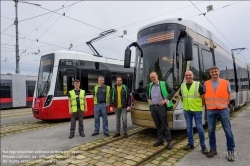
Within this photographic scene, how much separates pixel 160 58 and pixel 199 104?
1.79 meters

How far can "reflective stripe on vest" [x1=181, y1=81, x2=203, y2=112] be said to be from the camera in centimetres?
461

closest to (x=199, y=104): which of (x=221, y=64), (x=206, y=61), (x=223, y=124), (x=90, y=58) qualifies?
(x=223, y=124)

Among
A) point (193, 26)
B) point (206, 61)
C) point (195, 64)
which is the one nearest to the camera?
point (195, 64)

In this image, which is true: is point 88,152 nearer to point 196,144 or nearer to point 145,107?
point 145,107

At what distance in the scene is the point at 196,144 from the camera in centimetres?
518

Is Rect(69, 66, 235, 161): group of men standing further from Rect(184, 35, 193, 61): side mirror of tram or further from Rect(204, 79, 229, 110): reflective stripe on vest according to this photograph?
Rect(184, 35, 193, 61): side mirror of tram

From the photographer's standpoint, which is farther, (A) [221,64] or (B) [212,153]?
(A) [221,64]

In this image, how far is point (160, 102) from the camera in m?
4.97

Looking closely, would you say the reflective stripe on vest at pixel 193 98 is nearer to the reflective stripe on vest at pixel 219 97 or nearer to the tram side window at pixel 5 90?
the reflective stripe on vest at pixel 219 97

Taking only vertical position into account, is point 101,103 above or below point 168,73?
below

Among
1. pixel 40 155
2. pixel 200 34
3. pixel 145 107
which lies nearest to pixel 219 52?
pixel 200 34

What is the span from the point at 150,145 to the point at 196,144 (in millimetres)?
1159

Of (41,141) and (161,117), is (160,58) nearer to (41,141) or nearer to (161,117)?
(161,117)

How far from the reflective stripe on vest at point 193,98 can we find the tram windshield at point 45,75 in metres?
6.68
